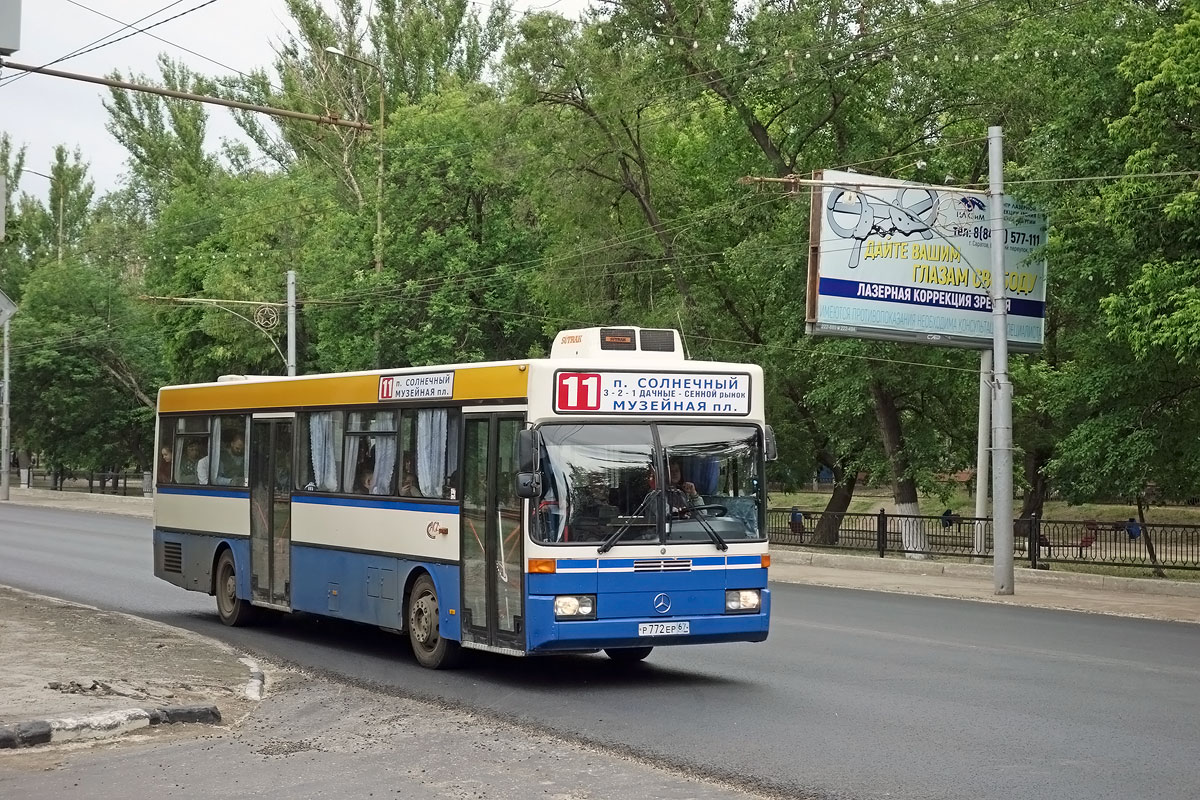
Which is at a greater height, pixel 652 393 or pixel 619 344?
pixel 619 344

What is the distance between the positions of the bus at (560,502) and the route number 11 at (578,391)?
1cm

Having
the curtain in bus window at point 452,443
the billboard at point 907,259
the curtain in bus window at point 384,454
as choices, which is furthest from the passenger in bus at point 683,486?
the billboard at point 907,259

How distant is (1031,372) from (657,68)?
12.0m

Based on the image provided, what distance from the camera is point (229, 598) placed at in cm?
1834

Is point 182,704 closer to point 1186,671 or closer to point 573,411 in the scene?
point 573,411

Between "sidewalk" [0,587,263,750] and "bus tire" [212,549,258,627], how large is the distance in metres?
0.89

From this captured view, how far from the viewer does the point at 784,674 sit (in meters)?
13.7

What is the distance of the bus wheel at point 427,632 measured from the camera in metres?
13.9

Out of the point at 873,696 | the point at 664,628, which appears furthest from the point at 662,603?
the point at 873,696

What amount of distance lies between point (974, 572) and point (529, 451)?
1819 centimetres

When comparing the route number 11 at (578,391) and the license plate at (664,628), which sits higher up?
the route number 11 at (578,391)

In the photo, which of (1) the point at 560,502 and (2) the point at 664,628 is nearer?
(1) the point at 560,502

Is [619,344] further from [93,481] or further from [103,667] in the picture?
[93,481]

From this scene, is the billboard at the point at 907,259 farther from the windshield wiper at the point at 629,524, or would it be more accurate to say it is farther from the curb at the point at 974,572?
the windshield wiper at the point at 629,524
